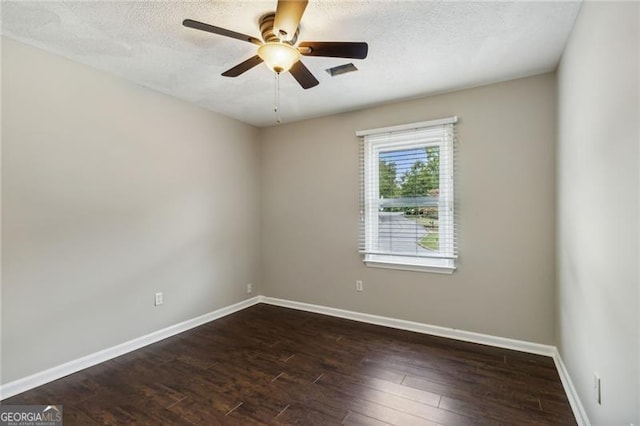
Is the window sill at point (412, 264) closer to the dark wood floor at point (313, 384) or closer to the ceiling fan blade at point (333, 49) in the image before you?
the dark wood floor at point (313, 384)

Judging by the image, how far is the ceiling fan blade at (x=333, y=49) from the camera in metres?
1.82

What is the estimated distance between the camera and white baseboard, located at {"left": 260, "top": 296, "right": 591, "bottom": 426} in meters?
2.04

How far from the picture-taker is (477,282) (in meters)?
3.05

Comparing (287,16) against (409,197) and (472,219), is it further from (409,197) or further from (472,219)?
(472,219)

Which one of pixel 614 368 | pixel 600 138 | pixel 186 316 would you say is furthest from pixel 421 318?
pixel 186 316

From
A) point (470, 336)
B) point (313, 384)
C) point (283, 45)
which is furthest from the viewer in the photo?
point (470, 336)

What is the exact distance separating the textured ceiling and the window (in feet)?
1.63

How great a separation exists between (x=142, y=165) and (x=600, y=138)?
3.47 meters

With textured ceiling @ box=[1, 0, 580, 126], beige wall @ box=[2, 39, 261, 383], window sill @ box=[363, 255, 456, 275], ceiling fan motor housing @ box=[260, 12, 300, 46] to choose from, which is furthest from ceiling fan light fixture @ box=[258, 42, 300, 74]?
window sill @ box=[363, 255, 456, 275]

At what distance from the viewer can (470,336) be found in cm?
307

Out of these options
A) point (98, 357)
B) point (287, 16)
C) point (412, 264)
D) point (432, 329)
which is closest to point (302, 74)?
point (287, 16)

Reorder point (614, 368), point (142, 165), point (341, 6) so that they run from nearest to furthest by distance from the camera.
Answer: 1. point (614, 368)
2. point (341, 6)
3. point (142, 165)

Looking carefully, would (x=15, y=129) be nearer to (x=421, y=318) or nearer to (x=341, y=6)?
(x=341, y=6)

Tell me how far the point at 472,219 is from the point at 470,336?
3.78 ft
